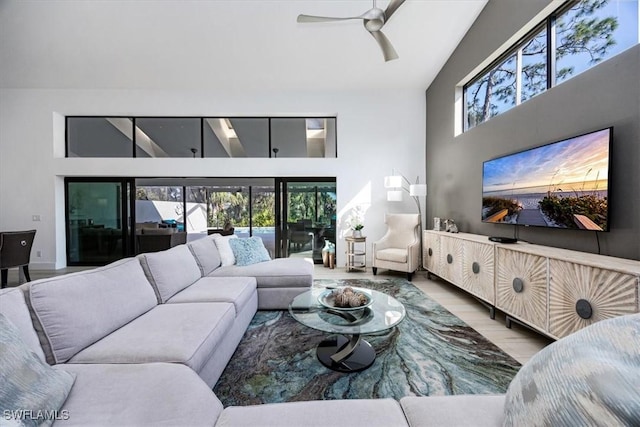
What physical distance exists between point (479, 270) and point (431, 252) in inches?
45.3

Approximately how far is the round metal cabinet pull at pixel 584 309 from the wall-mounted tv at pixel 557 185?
62 cm

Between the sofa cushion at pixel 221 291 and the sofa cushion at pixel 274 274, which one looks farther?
the sofa cushion at pixel 274 274

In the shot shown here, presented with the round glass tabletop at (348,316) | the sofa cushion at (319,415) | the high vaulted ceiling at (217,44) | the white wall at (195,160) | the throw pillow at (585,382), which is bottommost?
the round glass tabletop at (348,316)

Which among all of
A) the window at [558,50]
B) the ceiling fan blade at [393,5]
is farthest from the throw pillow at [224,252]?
the window at [558,50]

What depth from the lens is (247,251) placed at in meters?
3.12

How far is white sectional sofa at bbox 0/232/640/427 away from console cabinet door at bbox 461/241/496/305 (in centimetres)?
202

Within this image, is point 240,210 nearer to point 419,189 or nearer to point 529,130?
point 419,189

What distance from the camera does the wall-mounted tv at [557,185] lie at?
191 cm

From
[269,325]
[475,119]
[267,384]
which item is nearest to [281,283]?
[269,325]

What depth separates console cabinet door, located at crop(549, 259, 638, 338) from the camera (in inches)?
58.6

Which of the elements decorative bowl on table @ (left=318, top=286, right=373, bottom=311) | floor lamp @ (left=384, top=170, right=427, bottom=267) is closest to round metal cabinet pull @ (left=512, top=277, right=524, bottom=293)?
decorative bowl on table @ (left=318, top=286, right=373, bottom=311)

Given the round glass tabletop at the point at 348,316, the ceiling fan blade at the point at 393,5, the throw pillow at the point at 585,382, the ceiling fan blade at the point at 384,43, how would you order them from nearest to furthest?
the throw pillow at the point at 585,382
the round glass tabletop at the point at 348,316
the ceiling fan blade at the point at 393,5
the ceiling fan blade at the point at 384,43

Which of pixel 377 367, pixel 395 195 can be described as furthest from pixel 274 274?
pixel 395 195

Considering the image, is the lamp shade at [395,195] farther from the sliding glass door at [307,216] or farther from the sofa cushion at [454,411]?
the sofa cushion at [454,411]
